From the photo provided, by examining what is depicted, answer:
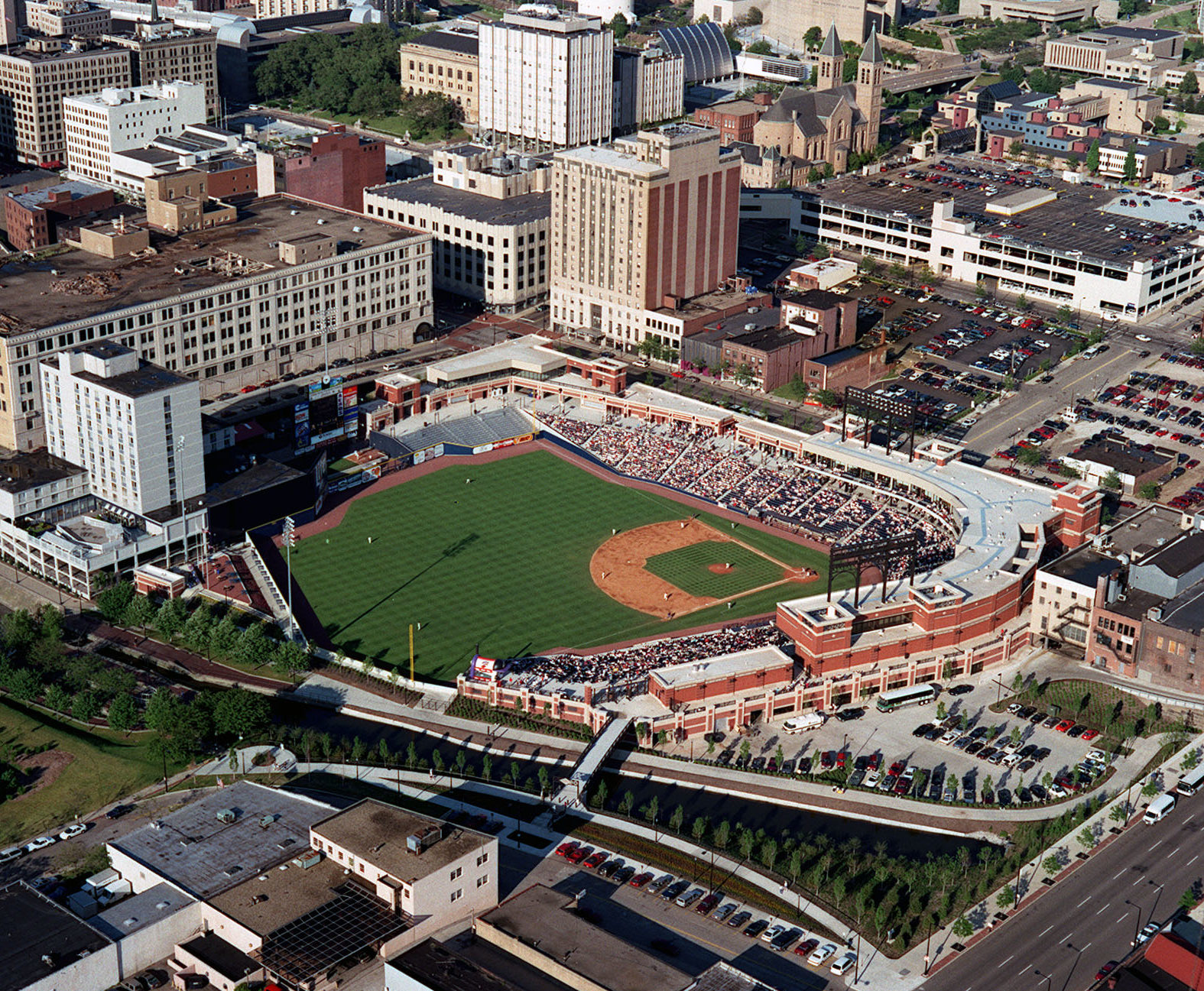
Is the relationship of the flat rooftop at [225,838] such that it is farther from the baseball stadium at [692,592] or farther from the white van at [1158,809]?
the white van at [1158,809]

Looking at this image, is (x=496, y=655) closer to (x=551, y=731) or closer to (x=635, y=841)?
(x=551, y=731)

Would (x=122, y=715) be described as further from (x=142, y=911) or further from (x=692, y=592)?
(x=692, y=592)

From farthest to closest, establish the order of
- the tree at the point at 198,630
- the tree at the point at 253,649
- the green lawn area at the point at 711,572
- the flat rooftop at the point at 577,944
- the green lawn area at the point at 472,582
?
1. the green lawn area at the point at 711,572
2. the green lawn area at the point at 472,582
3. the tree at the point at 198,630
4. the tree at the point at 253,649
5. the flat rooftop at the point at 577,944

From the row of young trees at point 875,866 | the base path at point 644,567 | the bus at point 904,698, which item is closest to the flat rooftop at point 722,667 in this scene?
the bus at point 904,698

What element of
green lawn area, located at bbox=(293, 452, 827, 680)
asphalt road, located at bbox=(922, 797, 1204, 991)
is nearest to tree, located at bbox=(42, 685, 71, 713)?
green lawn area, located at bbox=(293, 452, 827, 680)

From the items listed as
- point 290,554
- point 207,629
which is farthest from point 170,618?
point 290,554

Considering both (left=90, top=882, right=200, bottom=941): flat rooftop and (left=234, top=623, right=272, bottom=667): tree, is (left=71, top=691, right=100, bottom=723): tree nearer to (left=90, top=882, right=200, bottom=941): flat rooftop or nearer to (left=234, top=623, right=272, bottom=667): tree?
(left=234, top=623, right=272, bottom=667): tree
